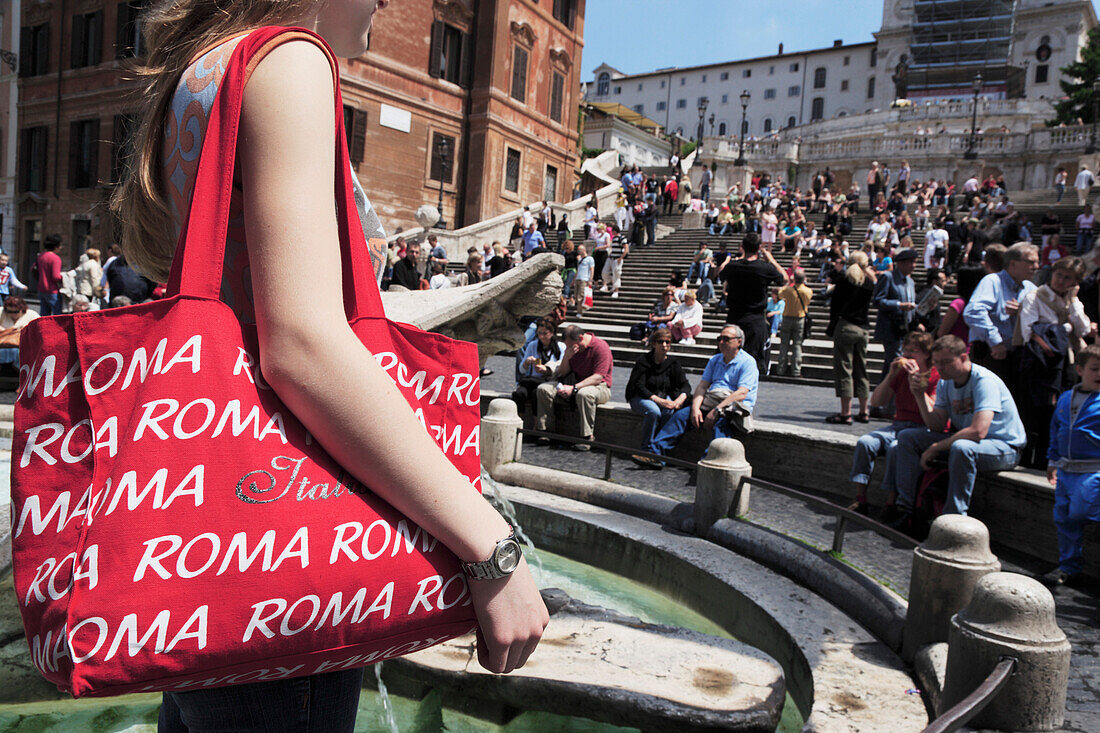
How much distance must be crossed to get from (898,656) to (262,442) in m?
3.79

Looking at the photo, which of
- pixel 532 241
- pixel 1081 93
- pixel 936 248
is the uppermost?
pixel 1081 93

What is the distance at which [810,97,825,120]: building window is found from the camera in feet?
269

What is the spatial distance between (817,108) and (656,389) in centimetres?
8241

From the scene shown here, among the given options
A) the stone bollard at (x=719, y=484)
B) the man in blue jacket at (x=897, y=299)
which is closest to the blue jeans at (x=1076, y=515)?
the stone bollard at (x=719, y=484)

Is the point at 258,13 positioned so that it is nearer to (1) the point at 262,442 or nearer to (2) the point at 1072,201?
(1) the point at 262,442

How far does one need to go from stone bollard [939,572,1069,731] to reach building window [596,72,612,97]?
100842mm

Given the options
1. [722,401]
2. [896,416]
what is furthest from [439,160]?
[896,416]

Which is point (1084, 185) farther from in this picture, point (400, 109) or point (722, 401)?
point (722, 401)

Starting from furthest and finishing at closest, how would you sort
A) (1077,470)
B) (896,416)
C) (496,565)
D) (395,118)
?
(395,118) → (896,416) → (1077,470) → (496,565)

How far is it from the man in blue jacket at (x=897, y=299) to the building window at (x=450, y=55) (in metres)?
22.8

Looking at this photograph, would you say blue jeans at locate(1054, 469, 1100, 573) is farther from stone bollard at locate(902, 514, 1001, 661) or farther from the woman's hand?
the woman's hand

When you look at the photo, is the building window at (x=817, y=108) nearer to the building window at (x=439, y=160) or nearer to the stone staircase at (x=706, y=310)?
the stone staircase at (x=706, y=310)

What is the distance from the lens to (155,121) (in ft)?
3.47

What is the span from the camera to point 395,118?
28.1m
